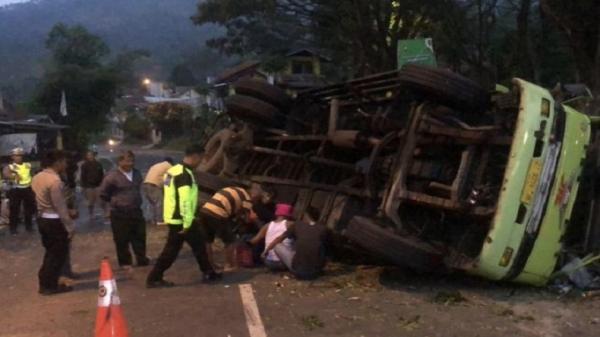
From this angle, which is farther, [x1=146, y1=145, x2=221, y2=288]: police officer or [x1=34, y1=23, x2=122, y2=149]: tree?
[x1=34, y1=23, x2=122, y2=149]: tree

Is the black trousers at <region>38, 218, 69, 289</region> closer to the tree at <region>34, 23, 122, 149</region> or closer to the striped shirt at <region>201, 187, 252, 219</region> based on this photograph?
the striped shirt at <region>201, 187, 252, 219</region>

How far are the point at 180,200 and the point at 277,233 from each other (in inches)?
47.4

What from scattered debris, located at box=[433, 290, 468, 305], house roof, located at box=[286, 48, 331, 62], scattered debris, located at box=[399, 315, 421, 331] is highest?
house roof, located at box=[286, 48, 331, 62]

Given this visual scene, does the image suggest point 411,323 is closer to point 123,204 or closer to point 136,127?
point 123,204

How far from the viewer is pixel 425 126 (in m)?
7.31

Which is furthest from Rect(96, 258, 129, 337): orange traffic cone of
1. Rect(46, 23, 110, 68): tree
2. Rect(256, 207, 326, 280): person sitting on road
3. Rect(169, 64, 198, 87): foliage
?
Rect(169, 64, 198, 87): foliage

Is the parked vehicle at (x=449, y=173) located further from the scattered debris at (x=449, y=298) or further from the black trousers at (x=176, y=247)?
the black trousers at (x=176, y=247)

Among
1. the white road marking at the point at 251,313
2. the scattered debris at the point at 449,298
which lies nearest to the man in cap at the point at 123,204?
the white road marking at the point at 251,313

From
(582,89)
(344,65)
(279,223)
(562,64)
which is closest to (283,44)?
(344,65)

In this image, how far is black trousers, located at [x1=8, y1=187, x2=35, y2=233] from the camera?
40.1 feet

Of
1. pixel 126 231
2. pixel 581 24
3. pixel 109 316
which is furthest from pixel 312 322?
pixel 581 24

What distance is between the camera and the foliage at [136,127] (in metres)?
76.2

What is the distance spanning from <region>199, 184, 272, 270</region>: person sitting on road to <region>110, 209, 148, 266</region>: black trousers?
0.75m

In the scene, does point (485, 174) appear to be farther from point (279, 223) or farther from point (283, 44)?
point (283, 44)
